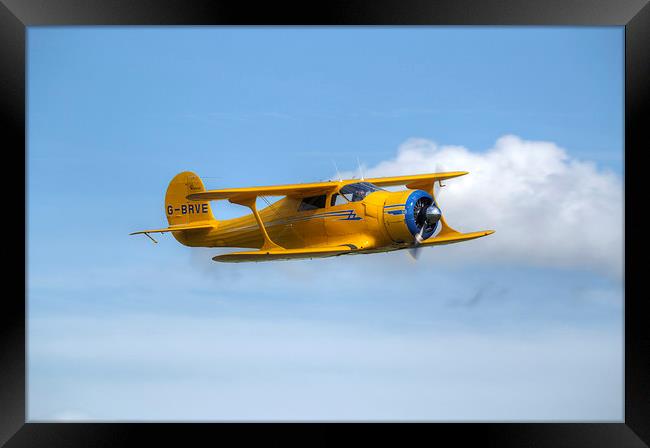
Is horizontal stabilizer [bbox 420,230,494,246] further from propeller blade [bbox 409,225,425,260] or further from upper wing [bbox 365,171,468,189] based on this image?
upper wing [bbox 365,171,468,189]

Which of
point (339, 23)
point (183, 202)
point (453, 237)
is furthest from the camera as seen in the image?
point (183, 202)

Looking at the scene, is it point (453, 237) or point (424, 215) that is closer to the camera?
point (424, 215)

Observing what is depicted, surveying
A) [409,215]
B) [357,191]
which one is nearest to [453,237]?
[409,215]

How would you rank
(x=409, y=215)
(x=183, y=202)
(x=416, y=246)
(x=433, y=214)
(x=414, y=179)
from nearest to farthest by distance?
1. (x=409, y=215)
2. (x=433, y=214)
3. (x=416, y=246)
4. (x=414, y=179)
5. (x=183, y=202)

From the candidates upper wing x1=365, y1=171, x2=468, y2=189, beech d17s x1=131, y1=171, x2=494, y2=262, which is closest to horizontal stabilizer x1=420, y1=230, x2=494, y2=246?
beech d17s x1=131, y1=171, x2=494, y2=262

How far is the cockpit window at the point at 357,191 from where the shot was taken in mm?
17469

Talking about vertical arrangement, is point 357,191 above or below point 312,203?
above

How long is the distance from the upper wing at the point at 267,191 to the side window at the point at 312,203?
0.37ft

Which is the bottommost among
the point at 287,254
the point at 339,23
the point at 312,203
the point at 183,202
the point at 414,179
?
the point at 287,254

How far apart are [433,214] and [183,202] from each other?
6.24 meters

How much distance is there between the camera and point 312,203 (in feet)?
58.7

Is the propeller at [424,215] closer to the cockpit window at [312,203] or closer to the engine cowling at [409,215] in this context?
the engine cowling at [409,215]

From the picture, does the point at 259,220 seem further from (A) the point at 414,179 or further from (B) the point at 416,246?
(A) the point at 414,179

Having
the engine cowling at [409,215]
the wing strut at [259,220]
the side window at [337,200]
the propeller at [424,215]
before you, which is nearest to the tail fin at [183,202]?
the wing strut at [259,220]
